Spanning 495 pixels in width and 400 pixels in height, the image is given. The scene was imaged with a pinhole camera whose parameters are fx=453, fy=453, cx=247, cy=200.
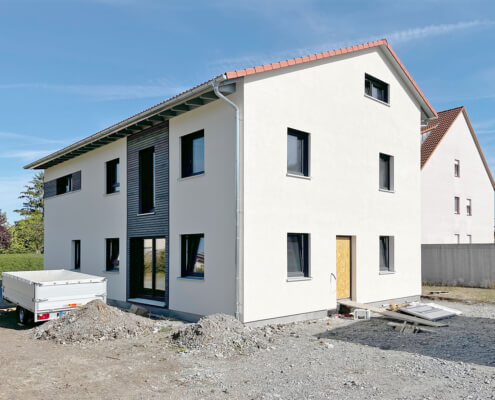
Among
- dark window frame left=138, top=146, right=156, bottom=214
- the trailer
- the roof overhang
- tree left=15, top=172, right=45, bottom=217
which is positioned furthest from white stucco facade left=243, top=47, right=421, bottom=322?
tree left=15, top=172, right=45, bottom=217

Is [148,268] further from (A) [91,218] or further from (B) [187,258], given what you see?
(A) [91,218]

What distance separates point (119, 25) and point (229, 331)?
731 centimetres

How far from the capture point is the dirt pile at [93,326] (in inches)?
372

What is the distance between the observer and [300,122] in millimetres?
11664

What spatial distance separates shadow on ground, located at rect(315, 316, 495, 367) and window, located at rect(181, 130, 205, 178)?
5.29 meters

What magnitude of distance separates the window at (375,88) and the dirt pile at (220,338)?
28.8ft

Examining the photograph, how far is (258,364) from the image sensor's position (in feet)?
24.3

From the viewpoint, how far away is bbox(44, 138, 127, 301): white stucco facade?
48.3 ft

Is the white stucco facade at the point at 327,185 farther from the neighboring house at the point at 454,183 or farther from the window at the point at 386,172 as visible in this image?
the neighboring house at the point at 454,183

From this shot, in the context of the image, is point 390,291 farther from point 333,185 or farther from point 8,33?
point 8,33

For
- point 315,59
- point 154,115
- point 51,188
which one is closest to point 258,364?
point 154,115

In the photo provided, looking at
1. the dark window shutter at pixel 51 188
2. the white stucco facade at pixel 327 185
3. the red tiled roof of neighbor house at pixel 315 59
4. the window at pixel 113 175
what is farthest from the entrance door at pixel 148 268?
the dark window shutter at pixel 51 188

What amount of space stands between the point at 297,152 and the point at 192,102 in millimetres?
3000

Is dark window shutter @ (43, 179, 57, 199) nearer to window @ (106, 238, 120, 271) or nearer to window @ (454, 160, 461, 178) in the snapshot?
window @ (106, 238, 120, 271)
